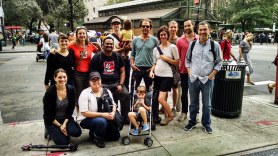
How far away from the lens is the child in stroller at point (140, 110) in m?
4.37

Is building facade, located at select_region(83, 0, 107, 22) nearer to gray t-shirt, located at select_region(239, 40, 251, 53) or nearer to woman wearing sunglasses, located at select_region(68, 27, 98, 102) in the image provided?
gray t-shirt, located at select_region(239, 40, 251, 53)

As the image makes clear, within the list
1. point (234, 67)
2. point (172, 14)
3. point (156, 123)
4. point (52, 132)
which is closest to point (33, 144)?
point (52, 132)

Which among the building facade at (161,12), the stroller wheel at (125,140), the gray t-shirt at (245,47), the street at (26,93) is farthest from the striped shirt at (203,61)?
the building facade at (161,12)

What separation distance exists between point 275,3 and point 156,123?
4895cm

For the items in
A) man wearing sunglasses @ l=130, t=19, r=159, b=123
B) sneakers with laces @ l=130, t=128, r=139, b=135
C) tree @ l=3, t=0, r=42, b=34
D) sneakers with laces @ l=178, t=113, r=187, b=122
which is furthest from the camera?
tree @ l=3, t=0, r=42, b=34

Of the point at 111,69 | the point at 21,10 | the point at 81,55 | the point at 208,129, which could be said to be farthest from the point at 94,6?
the point at 208,129

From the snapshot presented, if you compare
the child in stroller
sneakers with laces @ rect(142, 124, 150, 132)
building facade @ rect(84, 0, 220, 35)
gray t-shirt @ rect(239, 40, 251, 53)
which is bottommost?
sneakers with laces @ rect(142, 124, 150, 132)

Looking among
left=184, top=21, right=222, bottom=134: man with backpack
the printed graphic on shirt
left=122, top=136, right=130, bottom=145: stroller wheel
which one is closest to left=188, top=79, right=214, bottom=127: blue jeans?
left=184, top=21, right=222, bottom=134: man with backpack

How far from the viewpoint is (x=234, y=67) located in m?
5.23

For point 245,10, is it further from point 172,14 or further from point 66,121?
point 66,121

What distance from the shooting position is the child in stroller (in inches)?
172

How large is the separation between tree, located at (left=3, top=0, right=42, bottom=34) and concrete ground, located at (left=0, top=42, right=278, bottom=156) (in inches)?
1479

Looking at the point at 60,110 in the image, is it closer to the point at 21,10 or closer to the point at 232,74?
the point at 232,74

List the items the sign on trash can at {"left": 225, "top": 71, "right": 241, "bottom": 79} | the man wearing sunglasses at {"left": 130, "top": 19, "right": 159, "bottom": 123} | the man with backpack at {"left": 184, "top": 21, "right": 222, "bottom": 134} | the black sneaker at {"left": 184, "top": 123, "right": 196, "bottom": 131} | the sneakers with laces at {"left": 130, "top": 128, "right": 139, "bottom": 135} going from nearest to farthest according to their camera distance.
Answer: the sneakers with laces at {"left": 130, "top": 128, "right": 139, "bottom": 135} → the man with backpack at {"left": 184, "top": 21, "right": 222, "bottom": 134} → the black sneaker at {"left": 184, "top": 123, "right": 196, "bottom": 131} → the man wearing sunglasses at {"left": 130, "top": 19, "right": 159, "bottom": 123} → the sign on trash can at {"left": 225, "top": 71, "right": 241, "bottom": 79}
